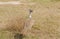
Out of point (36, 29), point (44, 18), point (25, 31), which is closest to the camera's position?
point (25, 31)

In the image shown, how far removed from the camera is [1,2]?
11.1m

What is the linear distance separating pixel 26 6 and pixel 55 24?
2867 mm

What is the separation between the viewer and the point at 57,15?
921 centimetres

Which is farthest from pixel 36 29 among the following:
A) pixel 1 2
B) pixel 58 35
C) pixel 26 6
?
pixel 1 2

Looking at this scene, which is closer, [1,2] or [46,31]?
[46,31]

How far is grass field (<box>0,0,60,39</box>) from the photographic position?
23.1ft

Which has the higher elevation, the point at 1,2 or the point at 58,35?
the point at 1,2

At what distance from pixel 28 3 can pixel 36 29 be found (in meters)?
A: 3.75

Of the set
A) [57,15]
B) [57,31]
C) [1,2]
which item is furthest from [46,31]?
[1,2]

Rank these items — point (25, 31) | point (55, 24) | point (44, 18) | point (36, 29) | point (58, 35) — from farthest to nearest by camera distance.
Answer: point (44, 18)
point (55, 24)
point (36, 29)
point (58, 35)
point (25, 31)

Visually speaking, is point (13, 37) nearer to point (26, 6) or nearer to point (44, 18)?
point (44, 18)

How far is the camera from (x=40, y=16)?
29.6ft

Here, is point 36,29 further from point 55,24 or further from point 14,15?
point 14,15

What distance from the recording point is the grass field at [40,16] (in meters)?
7.05
